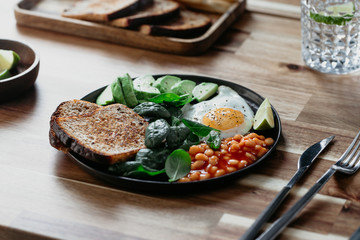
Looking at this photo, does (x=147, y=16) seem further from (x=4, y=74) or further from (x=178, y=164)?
(x=178, y=164)

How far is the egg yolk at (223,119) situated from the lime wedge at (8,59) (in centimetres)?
106

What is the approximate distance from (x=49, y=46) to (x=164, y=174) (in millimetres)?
1481

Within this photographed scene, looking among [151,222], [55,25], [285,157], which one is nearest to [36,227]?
[151,222]

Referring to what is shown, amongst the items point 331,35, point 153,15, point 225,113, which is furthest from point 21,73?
point 331,35

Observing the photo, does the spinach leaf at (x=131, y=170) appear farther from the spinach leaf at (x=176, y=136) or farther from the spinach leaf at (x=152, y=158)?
the spinach leaf at (x=176, y=136)

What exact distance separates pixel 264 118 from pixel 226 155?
10.7 inches

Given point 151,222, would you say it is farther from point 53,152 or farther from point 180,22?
point 180,22

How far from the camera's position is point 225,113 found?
2.15m

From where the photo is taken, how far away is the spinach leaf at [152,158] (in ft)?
6.19

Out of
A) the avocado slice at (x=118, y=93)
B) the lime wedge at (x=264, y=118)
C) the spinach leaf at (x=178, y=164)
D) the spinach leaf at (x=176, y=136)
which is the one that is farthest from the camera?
the avocado slice at (x=118, y=93)

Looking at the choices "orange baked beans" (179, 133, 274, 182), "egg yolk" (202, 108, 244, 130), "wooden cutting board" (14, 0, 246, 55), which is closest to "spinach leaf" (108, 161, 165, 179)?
"orange baked beans" (179, 133, 274, 182)

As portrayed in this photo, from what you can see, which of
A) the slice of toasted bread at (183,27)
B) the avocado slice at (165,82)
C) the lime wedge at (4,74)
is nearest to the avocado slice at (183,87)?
the avocado slice at (165,82)

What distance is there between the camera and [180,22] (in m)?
3.12

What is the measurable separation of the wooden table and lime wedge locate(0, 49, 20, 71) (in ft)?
0.56
